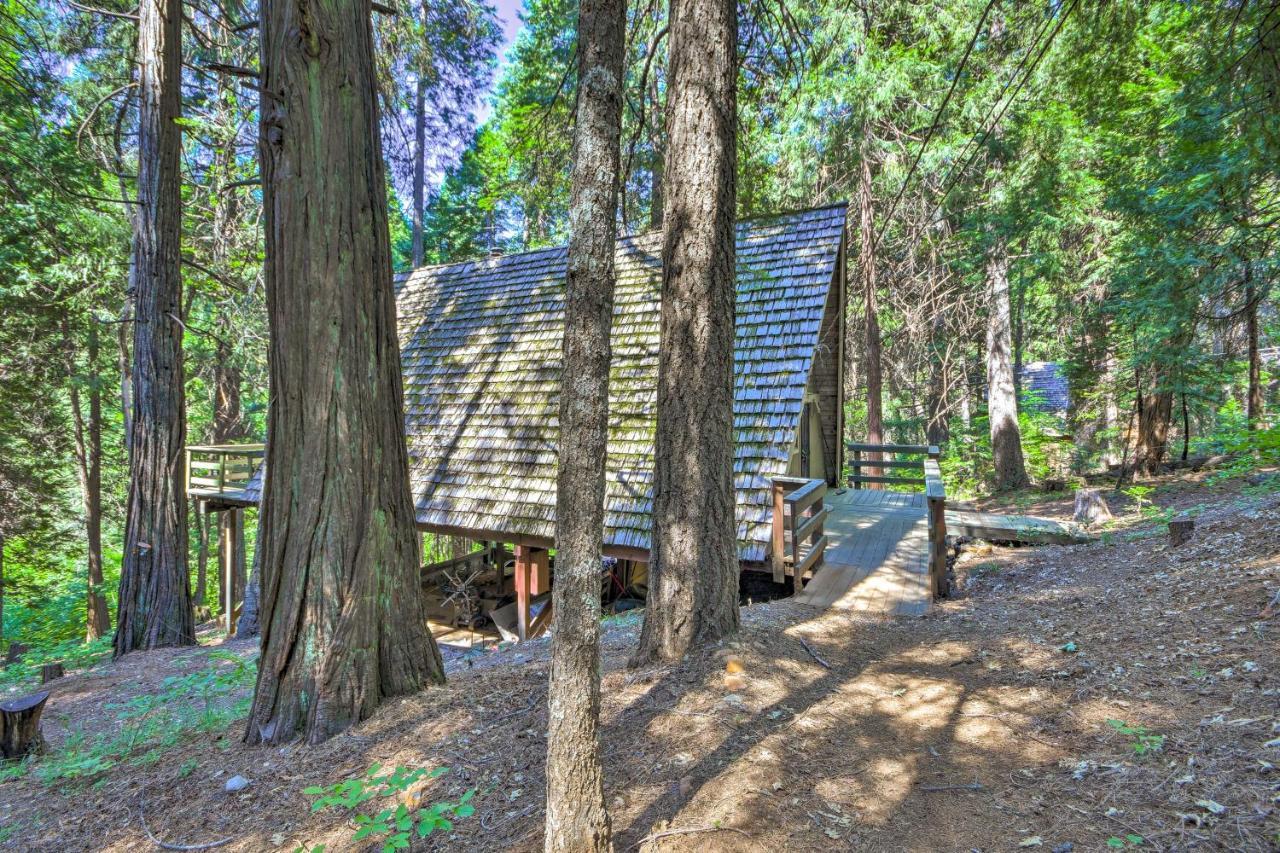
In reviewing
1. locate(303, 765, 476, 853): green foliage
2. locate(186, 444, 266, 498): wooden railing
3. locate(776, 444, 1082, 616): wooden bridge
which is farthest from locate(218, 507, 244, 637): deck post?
locate(776, 444, 1082, 616): wooden bridge

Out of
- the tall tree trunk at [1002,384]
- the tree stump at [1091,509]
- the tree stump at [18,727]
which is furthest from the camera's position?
the tall tree trunk at [1002,384]

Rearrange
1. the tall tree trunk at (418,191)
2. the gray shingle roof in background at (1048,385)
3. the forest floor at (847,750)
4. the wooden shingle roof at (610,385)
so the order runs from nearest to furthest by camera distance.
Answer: the forest floor at (847,750)
the wooden shingle roof at (610,385)
the tall tree trunk at (418,191)
the gray shingle roof in background at (1048,385)

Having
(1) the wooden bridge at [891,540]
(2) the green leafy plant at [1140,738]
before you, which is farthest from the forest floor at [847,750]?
(1) the wooden bridge at [891,540]

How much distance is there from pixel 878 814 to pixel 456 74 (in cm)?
1879

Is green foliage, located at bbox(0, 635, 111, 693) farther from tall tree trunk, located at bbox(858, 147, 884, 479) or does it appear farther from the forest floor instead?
tall tree trunk, located at bbox(858, 147, 884, 479)

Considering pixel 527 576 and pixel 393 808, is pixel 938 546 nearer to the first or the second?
pixel 527 576

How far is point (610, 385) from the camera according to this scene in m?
8.12

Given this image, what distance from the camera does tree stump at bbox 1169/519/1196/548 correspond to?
20.1ft

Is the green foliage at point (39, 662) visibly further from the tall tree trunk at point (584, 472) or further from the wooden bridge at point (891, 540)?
the wooden bridge at point (891, 540)

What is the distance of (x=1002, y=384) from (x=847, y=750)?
511 inches

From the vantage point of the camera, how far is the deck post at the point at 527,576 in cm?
798

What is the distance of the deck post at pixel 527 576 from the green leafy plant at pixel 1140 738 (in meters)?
6.20

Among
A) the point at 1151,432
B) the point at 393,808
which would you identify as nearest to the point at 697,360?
the point at 393,808

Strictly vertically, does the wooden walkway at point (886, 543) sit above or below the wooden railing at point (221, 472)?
below
